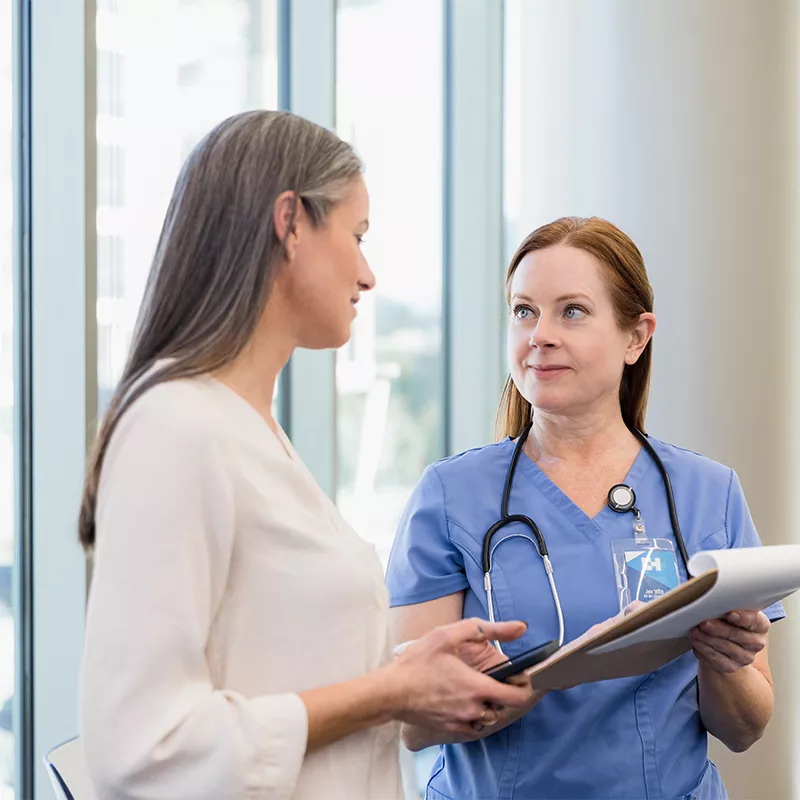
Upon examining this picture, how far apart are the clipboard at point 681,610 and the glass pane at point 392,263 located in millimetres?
1684

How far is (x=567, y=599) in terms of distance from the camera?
4.53ft

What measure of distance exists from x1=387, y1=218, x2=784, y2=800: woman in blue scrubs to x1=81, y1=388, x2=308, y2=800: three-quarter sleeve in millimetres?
422

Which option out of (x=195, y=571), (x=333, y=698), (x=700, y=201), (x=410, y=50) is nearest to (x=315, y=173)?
(x=195, y=571)

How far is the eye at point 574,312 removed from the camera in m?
1.50

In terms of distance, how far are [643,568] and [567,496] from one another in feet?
0.51

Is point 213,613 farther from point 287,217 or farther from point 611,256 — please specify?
point 611,256

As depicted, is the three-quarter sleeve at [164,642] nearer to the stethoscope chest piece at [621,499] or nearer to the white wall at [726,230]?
the stethoscope chest piece at [621,499]

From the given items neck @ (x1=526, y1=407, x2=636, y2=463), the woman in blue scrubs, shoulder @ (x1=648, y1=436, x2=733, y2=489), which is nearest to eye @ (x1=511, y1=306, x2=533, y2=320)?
the woman in blue scrubs

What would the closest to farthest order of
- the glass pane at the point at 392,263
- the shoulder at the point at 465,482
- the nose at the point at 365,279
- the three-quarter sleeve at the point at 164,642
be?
the three-quarter sleeve at the point at 164,642
the nose at the point at 365,279
the shoulder at the point at 465,482
the glass pane at the point at 392,263

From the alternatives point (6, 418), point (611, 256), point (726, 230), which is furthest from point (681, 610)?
point (726, 230)

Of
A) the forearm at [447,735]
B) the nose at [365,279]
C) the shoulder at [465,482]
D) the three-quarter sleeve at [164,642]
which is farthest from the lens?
the shoulder at [465,482]

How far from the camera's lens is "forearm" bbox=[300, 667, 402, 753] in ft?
3.03

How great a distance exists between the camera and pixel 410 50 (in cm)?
305

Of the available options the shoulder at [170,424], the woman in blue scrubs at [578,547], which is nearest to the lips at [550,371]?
the woman in blue scrubs at [578,547]
